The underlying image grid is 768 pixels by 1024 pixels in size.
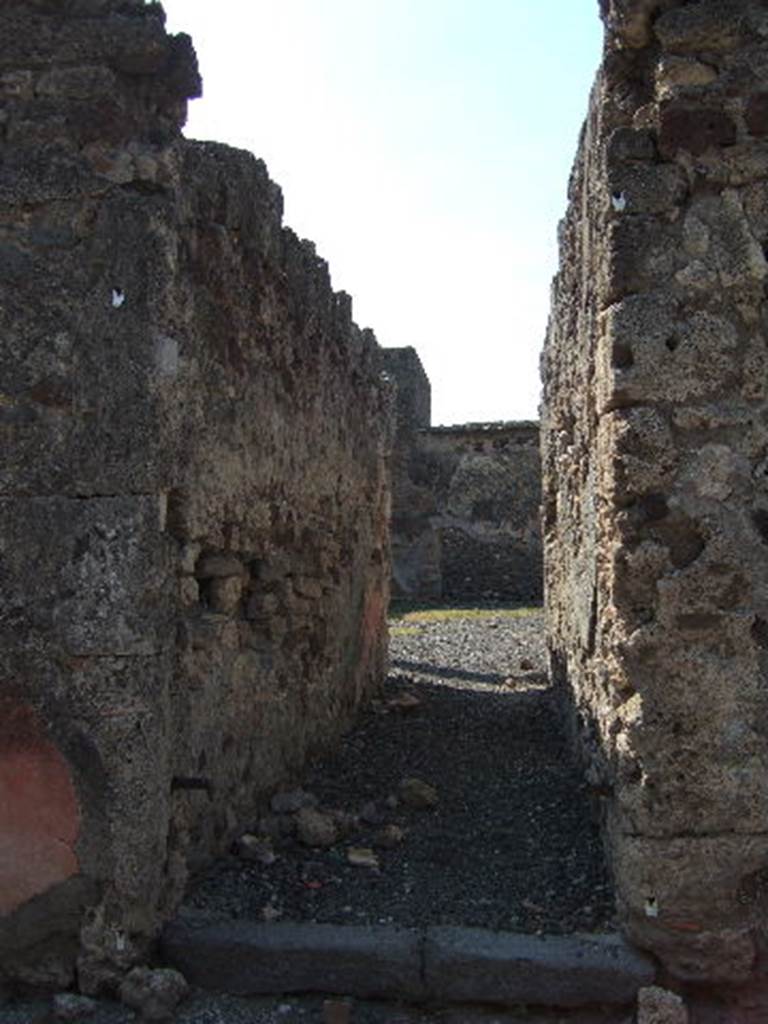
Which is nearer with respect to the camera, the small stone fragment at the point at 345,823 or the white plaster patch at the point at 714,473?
the white plaster patch at the point at 714,473

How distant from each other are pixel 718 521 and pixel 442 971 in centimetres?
139

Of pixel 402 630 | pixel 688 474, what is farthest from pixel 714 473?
pixel 402 630

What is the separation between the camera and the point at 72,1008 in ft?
9.16

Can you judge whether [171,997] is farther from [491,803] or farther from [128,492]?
[491,803]

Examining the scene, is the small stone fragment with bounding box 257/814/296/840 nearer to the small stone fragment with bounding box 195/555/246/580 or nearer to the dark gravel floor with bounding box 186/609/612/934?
the dark gravel floor with bounding box 186/609/612/934

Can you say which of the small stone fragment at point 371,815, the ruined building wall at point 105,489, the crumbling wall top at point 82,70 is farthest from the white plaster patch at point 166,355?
the small stone fragment at point 371,815

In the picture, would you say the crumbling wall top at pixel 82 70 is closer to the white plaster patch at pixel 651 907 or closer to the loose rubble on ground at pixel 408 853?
the loose rubble on ground at pixel 408 853

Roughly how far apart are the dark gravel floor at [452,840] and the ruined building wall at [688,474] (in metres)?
0.38

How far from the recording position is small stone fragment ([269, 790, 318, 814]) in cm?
400

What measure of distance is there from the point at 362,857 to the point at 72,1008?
111 centimetres

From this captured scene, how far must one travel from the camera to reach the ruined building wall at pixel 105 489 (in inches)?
116

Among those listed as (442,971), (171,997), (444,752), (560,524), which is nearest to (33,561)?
(171,997)

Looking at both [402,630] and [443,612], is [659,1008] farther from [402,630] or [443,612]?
[443,612]

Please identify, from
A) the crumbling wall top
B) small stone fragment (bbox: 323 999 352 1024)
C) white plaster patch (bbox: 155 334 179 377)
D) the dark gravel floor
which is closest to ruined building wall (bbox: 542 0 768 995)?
the dark gravel floor
